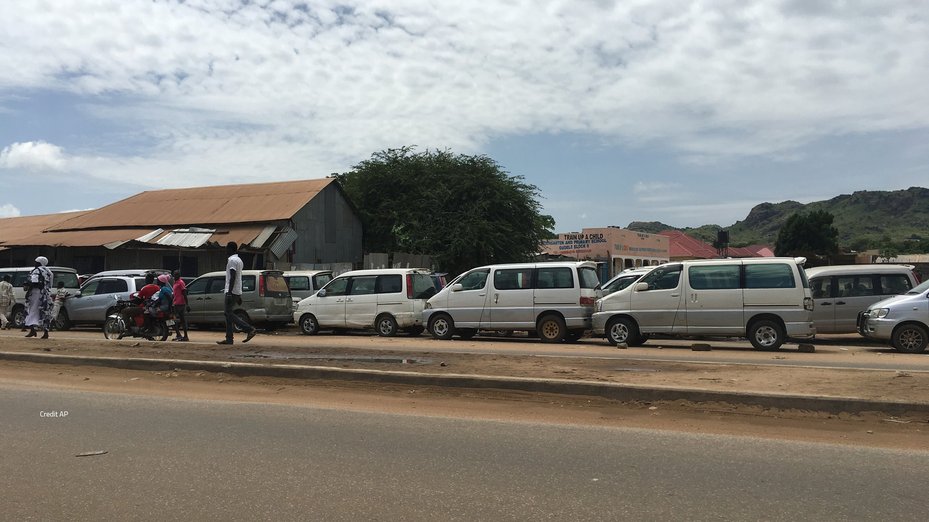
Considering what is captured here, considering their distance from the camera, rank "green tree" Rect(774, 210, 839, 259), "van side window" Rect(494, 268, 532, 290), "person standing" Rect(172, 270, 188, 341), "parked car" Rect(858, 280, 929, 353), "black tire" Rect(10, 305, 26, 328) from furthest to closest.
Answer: "green tree" Rect(774, 210, 839, 259) → "black tire" Rect(10, 305, 26, 328) → "van side window" Rect(494, 268, 532, 290) → "person standing" Rect(172, 270, 188, 341) → "parked car" Rect(858, 280, 929, 353)

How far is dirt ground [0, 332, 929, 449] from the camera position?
23.1 ft

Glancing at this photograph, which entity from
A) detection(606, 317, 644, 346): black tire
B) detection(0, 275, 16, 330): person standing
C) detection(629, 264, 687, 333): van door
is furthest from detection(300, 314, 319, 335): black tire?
detection(629, 264, 687, 333): van door

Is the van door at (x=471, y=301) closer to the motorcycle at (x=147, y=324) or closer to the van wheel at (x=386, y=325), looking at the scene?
the van wheel at (x=386, y=325)

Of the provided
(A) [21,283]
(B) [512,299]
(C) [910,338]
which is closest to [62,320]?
(A) [21,283]

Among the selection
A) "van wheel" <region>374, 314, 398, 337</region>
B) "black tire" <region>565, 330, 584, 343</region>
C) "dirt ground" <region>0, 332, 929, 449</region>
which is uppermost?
"van wheel" <region>374, 314, 398, 337</region>

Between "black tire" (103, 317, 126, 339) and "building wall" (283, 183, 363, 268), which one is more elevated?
"building wall" (283, 183, 363, 268)

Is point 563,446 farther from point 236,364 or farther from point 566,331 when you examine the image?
point 566,331

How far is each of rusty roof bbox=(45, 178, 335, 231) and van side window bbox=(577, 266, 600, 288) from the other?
52.0 ft

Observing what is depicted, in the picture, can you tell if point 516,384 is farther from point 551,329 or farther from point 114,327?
point 114,327

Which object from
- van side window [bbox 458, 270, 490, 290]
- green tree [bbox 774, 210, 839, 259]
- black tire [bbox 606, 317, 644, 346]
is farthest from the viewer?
green tree [bbox 774, 210, 839, 259]

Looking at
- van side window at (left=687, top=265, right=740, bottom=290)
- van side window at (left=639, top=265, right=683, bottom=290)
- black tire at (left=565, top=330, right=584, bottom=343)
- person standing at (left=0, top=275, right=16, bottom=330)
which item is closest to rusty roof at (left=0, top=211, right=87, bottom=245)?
person standing at (left=0, top=275, right=16, bottom=330)

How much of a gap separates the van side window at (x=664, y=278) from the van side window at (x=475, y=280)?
382 cm

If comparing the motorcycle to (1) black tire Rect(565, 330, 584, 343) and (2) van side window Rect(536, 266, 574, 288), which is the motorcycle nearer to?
(2) van side window Rect(536, 266, 574, 288)

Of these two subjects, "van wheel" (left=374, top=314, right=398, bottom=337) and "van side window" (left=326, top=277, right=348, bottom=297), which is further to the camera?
"van side window" (left=326, top=277, right=348, bottom=297)
